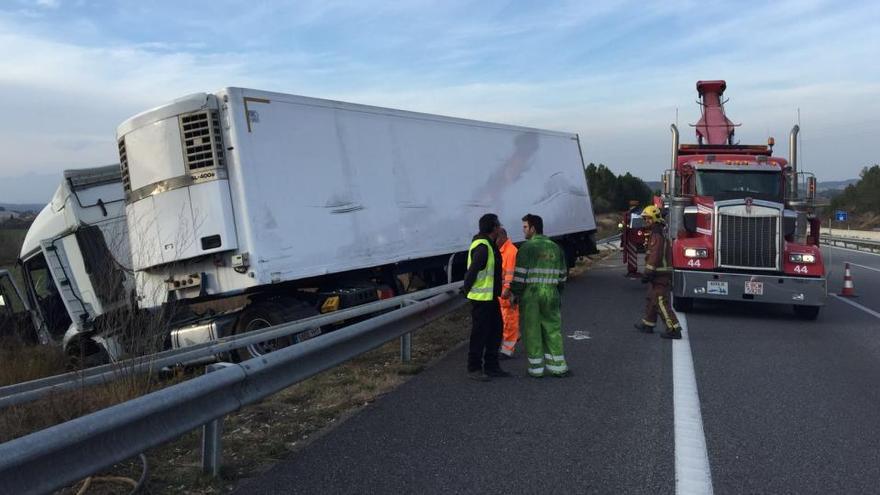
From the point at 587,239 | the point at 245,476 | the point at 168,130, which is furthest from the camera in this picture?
the point at 587,239

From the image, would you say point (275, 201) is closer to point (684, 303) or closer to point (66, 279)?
point (66, 279)

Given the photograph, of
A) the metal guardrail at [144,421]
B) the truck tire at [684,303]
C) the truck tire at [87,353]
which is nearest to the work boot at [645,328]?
the truck tire at [684,303]

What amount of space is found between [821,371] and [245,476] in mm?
5858

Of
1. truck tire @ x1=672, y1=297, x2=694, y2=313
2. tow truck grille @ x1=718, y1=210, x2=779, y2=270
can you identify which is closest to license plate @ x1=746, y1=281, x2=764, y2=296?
tow truck grille @ x1=718, y1=210, x2=779, y2=270

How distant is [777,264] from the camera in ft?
38.3

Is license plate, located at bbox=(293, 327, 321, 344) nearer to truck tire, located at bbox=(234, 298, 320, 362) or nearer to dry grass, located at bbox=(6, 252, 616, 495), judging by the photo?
truck tire, located at bbox=(234, 298, 320, 362)

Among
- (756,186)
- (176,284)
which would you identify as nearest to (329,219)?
(176,284)

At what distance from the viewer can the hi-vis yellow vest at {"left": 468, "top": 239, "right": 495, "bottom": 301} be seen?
725cm

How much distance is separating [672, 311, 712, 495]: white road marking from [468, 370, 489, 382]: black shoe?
170 centimetres

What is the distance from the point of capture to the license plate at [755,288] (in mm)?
11570

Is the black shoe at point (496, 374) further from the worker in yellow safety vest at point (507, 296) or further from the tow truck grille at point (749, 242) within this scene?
the tow truck grille at point (749, 242)

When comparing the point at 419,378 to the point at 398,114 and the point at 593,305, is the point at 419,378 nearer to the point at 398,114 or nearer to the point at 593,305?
the point at 398,114

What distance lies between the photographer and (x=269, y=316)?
9.10 m

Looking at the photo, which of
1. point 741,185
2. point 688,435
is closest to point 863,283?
point 741,185
